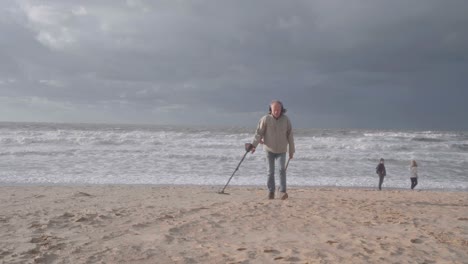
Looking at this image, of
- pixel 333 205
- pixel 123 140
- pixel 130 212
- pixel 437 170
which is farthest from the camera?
pixel 123 140

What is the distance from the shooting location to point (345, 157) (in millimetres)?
21875

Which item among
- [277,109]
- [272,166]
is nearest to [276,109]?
[277,109]

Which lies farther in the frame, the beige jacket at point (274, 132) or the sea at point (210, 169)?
the sea at point (210, 169)

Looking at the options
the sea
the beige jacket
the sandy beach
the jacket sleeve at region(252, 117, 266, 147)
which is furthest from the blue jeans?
the sea

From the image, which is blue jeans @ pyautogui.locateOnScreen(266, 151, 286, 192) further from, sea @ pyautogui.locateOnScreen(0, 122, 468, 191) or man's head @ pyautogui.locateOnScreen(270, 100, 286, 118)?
sea @ pyautogui.locateOnScreen(0, 122, 468, 191)

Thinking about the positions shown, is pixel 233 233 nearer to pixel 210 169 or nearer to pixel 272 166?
pixel 272 166

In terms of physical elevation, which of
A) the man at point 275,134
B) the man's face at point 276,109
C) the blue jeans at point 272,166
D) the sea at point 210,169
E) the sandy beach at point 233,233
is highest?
the man's face at point 276,109

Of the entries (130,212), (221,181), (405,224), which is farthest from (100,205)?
(221,181)

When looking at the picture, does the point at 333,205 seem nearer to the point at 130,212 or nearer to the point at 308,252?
the point at 308,252

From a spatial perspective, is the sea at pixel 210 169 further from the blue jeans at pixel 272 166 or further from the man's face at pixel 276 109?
the man's face at pixel 276 109

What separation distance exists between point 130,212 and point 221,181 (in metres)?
7.91

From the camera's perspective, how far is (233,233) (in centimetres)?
466

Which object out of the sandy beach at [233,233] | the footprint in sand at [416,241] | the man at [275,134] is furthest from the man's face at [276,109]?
the footprint in sand at [416,241]

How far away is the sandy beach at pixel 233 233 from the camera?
3688mm
